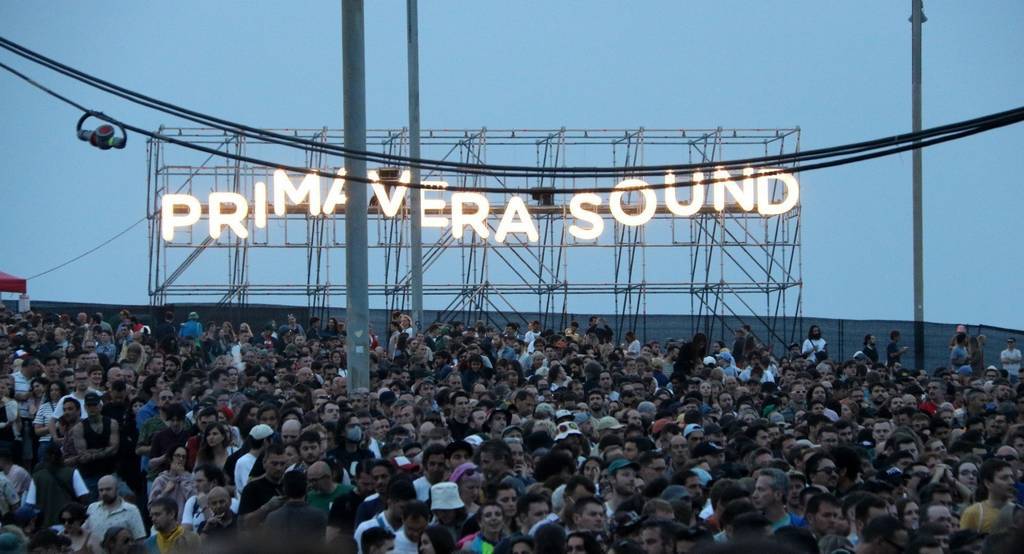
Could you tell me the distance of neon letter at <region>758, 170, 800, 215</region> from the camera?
128 feet

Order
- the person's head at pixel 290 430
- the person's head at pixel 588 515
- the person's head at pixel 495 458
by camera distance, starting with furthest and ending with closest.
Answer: the person's head at pixel 290 430 < the person's head at pixel 495 458 < the person's head at pixel 588 515

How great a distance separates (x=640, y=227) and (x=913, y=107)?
10.8 m

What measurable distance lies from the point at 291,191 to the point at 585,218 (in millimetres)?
8055

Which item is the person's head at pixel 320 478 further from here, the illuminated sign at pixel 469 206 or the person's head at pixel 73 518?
the illuminated sign at pixel 469 206

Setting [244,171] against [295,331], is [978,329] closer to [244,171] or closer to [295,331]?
[295,331]

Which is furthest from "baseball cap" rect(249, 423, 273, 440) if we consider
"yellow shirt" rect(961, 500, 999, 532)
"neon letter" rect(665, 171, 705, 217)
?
"neon letter" rect(665, 171, 705, 217)

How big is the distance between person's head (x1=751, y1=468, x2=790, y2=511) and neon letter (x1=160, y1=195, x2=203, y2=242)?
1182 inches

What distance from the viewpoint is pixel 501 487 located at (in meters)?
10.1

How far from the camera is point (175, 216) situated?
38.5 meters

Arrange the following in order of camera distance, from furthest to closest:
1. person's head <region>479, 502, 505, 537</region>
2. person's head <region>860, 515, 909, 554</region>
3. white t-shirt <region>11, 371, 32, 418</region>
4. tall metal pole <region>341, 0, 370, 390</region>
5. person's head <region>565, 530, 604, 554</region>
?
tall metal pole <region>341, 0, 370, 390</region> < white t-shirt <region>11, 371, 32, 418</region> < person's head <region>479, 502, 505, 537</region> < person's head <region>565, 530, 604, 554</region> < person's head <region>860, 515, 909, 554</region>

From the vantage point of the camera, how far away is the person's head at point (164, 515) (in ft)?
34.3

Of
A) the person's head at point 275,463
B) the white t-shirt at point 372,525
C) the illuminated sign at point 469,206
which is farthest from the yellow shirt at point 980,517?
the illuminated sign at point 469,206

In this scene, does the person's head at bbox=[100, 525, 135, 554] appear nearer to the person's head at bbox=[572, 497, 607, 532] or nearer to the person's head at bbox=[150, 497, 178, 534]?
the person's head at bbox=[150, 497, 178, 534]

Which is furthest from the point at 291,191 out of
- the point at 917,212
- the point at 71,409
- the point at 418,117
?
the point at 71,409
